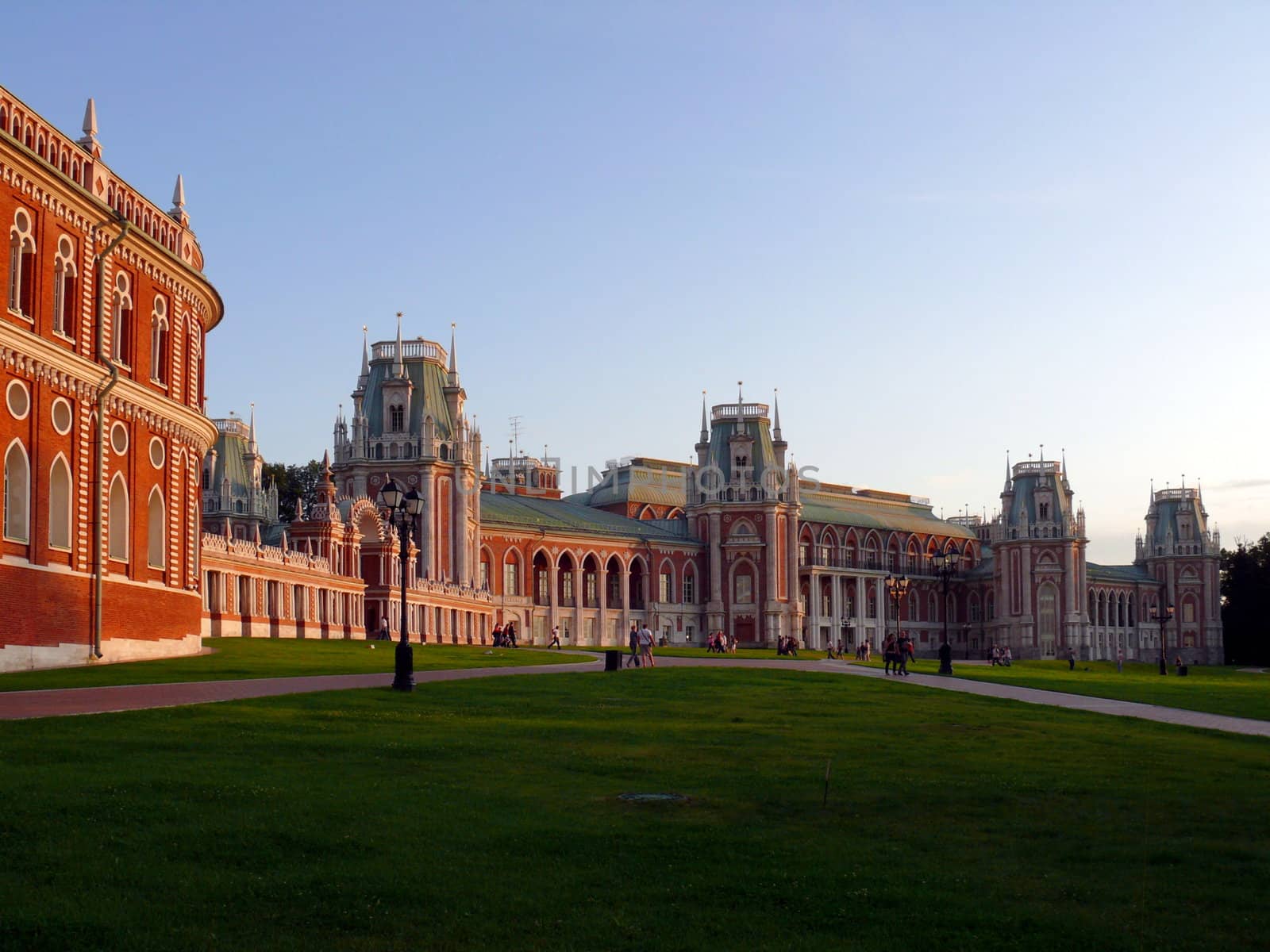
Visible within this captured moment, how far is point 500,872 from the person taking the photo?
12141mm

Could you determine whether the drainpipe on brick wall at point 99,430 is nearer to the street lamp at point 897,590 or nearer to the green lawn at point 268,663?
the green lawn at point 268,663

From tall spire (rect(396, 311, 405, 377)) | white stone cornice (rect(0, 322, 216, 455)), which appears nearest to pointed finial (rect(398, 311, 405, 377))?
tall spire (rect(396, 311, 405, 377))

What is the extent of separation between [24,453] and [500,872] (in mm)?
26461

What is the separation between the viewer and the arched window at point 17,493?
34.2 metres

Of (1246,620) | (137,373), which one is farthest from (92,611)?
(1246,620)

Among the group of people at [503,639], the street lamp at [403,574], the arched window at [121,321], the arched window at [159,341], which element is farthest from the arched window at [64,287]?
the group of people at [503,639]

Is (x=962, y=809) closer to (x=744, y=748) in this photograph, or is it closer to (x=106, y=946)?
(x=744, y=748)

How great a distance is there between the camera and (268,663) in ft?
131

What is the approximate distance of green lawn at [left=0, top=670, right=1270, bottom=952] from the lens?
10.8 metres

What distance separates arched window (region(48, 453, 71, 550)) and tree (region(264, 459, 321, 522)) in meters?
84.9

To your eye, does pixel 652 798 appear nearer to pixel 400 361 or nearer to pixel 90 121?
pixel 90 121

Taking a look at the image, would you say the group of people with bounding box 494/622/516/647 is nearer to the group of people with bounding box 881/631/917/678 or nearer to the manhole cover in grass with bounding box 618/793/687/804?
the group of people with bounding box 881/631/917/678

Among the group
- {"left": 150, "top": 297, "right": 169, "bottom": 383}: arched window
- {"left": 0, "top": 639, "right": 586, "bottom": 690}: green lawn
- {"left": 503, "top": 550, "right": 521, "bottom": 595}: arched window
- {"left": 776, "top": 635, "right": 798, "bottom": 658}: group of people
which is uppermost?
{"left": 150, "top": 297, "right": 169, "bottom": 383}: arched window

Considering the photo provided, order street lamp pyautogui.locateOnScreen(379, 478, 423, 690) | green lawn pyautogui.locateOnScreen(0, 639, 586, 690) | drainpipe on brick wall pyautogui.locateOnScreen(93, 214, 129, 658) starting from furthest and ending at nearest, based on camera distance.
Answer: drainpipe on brick wall pyautogui.locateOnScreen(93, 214, 129, 658) < green lawn pyautogui.locateOnScreen(0, 639, 586, 690) < street lamp pyautogui.locateOnScreen(379, 478, 423, 690)
